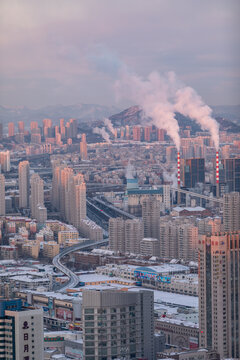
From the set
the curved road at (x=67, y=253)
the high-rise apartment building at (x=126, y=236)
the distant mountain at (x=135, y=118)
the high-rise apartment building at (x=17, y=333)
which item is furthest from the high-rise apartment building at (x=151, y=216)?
the high-rise apartment building at (x=17, y=333)

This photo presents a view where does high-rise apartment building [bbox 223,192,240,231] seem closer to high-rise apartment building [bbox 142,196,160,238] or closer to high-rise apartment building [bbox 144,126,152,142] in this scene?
high-rise apartment building [bbox 142,196,160,238]

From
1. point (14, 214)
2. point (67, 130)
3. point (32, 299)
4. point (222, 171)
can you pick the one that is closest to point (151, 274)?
point (32, 299)

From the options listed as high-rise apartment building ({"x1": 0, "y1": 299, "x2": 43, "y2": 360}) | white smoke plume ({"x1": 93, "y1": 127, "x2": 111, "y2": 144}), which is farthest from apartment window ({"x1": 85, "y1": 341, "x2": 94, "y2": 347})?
white smoke plume ({"x1": 93, "y1": 127, "x2": 111, "y2": 144})

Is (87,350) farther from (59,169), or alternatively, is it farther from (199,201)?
(59,169)

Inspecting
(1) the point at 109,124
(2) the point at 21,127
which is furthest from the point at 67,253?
(2) the point at 21,127

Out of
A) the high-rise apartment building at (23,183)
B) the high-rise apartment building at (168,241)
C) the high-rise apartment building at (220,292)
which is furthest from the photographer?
the high-rise apartment building at (23,183)

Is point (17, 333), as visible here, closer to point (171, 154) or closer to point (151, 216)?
point (151, 216)

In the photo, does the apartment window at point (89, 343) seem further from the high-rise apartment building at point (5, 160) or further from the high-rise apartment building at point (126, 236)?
the high-rise apartment building at point (5, 160)

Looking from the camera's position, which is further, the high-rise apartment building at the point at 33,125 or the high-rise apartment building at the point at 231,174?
the high-rise apartment building at the point at 33,125
